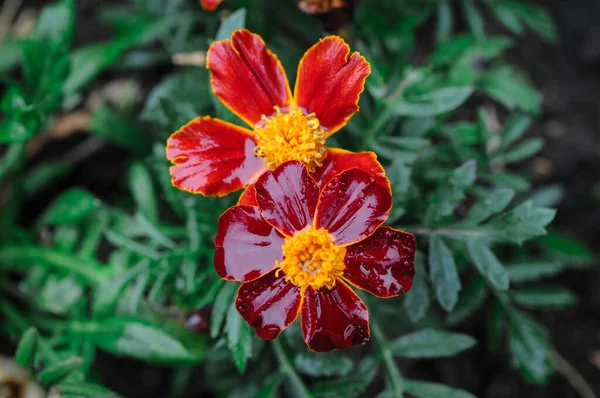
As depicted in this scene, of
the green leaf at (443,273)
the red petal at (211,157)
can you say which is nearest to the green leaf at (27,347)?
the red petal at (211,157)

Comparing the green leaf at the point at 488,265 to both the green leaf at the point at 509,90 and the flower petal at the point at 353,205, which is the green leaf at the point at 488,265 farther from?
the green leaf at the point at 509,90

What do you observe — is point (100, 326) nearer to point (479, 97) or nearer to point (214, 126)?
point (214, 126)

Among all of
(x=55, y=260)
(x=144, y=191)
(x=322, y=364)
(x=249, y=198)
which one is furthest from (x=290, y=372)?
(x=55, y=260)

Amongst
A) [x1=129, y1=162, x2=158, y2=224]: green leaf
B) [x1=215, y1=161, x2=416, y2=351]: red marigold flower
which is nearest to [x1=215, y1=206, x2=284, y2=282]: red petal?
[x1=215, y1=161, x2=416, y2=351]: red marigold flower

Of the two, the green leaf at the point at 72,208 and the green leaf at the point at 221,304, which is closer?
the green leaf at the point at 221,304

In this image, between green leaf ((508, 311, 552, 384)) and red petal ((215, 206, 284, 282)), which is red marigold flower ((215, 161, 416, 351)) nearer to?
red petal ((215, 206, 284, 282))
